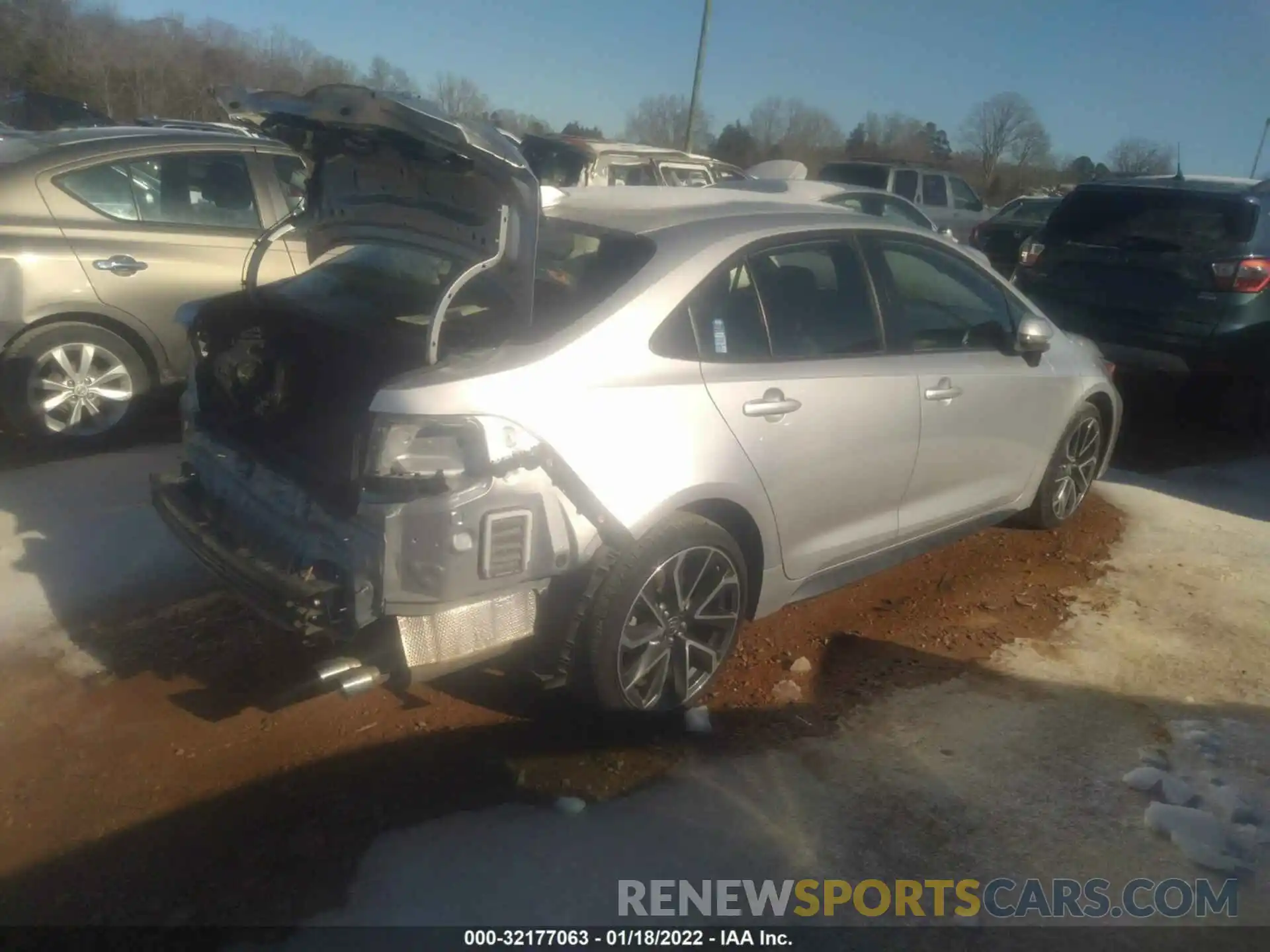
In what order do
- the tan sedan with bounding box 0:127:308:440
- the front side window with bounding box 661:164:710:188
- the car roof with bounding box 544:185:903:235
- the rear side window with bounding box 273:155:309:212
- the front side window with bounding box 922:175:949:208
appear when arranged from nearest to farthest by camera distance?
the car roof with bounding box 544:185:903:235
the tan sedan with bounding box 0:127:308:440
the rear side window with bounding box 273:155:309:212
the front side window with bounding box 661:164:710:188
the front side window with bounding box 922:175:949:208

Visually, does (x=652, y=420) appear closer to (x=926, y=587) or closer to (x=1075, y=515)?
(x=926, y=587)

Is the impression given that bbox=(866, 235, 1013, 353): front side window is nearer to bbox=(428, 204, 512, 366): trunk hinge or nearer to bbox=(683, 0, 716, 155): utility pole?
bbox=(428, 204, 512, 366): trunk hinge

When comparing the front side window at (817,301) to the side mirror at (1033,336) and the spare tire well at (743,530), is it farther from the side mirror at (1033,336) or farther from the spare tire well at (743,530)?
the side mirror at (1033,336)

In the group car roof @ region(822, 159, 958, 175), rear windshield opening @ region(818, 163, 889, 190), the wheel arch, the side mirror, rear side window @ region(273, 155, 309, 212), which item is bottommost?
the wheel arch

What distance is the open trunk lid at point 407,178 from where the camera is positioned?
2.93 m

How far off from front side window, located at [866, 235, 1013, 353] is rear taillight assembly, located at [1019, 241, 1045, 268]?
13.8 feet

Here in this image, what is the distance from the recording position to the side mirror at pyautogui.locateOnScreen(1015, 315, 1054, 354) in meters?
4.53

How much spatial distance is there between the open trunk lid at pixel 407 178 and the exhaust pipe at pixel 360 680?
3.82 ft

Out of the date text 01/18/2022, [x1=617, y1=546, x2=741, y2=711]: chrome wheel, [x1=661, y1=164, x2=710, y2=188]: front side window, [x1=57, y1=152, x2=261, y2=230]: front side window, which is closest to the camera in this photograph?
the date text 01/18/2022

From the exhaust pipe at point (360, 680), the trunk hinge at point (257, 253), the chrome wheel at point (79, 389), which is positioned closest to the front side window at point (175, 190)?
the chrome wheel at point (79, 389)

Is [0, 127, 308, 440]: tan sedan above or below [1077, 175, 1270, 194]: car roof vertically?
below

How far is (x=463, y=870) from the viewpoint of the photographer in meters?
2.80

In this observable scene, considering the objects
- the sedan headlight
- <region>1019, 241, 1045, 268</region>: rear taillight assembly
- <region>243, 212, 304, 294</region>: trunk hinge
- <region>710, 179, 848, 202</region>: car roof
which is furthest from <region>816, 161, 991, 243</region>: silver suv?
the sedan headlight

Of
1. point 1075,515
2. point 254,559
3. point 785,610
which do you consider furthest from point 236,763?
point 1075,515
